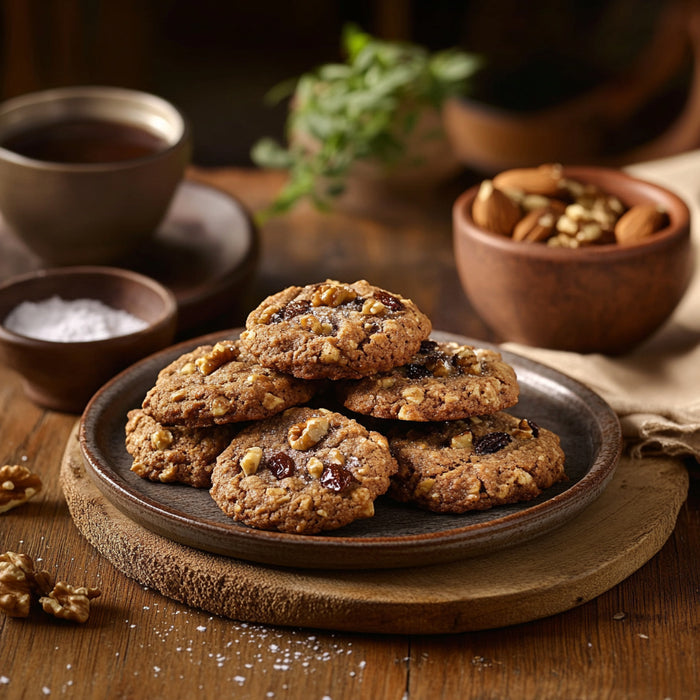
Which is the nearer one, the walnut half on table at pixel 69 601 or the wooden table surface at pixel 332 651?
the wooden table surface at pixel 332 651

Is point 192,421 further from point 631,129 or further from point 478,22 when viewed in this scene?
point 478,22

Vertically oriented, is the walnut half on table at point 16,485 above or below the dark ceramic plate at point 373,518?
below

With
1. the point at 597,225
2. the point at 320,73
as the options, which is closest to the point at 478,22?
the point at 320,73

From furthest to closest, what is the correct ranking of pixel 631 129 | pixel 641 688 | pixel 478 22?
pixel 478 22 → pixel 631 129 → pixel 641 688

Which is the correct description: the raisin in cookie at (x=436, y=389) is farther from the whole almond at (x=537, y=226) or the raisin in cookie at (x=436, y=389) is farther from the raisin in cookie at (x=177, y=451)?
the whole almond at (x=537, y=226)

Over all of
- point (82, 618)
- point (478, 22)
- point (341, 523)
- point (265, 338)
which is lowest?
point (478, 22)

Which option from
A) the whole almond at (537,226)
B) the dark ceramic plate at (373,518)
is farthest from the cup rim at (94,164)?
the whole almond at (537,226)

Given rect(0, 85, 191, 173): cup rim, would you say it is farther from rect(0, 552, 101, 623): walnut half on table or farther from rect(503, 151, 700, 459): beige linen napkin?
rect(0, 552, 101, 623): walnut half on table

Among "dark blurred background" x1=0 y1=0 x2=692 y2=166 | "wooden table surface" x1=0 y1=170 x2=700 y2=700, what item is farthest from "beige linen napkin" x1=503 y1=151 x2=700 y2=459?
"dark blurred background" x1=0 y1=0 x2=692 y2=166

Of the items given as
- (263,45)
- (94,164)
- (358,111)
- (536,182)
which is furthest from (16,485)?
(263,45)
